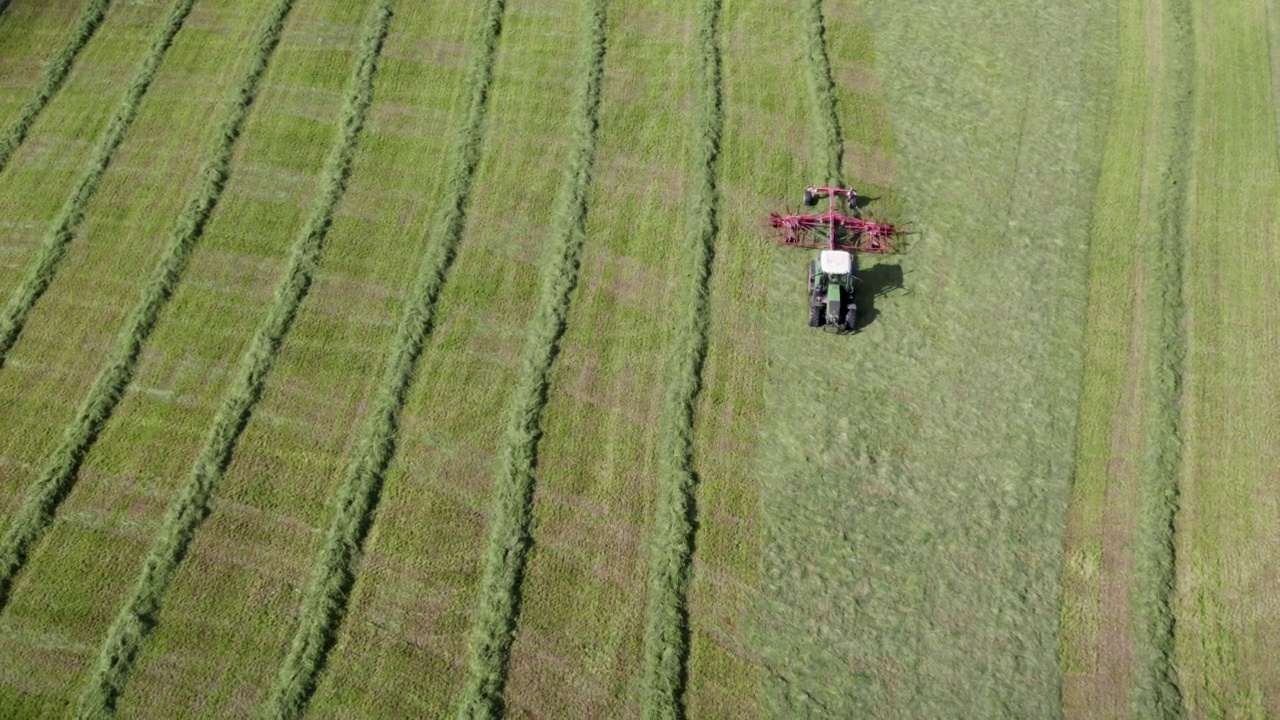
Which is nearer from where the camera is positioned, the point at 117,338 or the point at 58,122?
the point at 117,338

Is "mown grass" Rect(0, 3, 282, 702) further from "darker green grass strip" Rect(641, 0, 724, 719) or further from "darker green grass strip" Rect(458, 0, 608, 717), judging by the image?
"darker green grass strip" Rect(641, 0, 724, 719)

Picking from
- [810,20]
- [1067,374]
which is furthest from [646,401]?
[810,20]

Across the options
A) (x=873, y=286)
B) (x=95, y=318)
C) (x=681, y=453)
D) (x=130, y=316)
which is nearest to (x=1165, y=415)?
(x=873, y=286)

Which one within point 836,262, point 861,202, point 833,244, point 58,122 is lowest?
point 836,262

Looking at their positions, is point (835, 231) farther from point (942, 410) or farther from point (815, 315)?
point (942, 410)

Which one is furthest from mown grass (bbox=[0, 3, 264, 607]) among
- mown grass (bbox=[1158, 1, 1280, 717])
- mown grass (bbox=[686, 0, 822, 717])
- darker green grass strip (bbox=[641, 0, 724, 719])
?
mown grass (bbox=[1158, 1, 1280, 717])

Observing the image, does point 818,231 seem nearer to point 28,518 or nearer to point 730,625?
point 730,625
